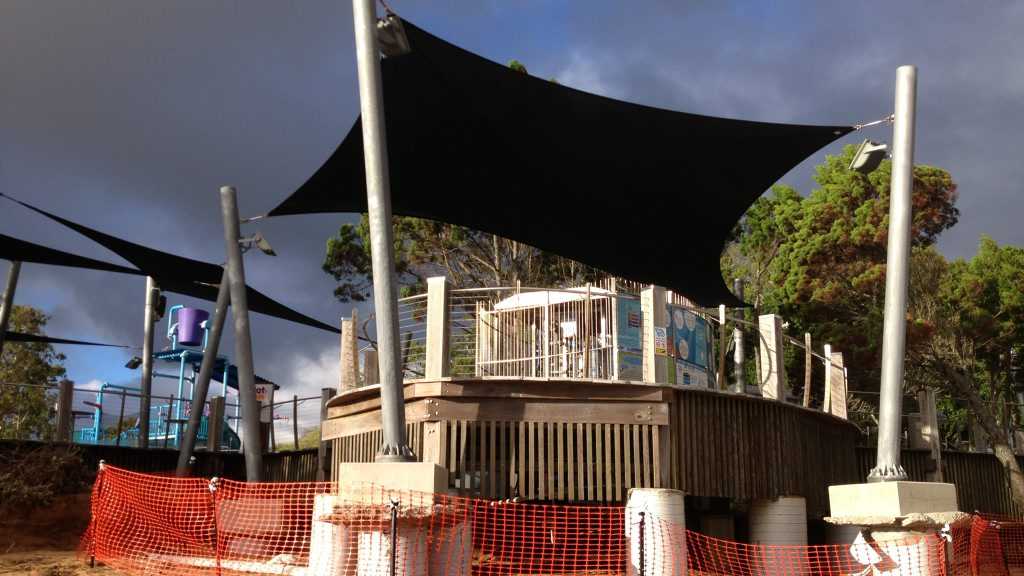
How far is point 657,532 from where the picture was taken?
37.0 ft

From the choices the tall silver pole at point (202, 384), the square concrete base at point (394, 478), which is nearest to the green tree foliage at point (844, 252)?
the tall silver pole at point (202, 384)

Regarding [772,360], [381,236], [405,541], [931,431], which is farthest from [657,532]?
[931,431]

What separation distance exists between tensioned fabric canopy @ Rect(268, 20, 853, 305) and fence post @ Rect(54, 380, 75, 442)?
18.0 ft

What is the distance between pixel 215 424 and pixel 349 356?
19.0 ft

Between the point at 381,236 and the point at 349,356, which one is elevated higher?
the point at 381,236

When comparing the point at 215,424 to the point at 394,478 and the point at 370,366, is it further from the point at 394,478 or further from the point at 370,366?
the point at 394,478

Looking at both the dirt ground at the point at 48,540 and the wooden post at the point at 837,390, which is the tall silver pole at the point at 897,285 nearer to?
the wooden post at the point at 837,390

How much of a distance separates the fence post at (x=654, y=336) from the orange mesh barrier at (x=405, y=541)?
1.82 meters

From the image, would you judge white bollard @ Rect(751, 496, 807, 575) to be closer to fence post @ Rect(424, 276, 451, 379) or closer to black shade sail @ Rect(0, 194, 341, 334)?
fence post @ Rect(424, 276, 451, 379)

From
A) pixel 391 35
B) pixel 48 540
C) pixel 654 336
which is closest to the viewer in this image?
pixel 391 35

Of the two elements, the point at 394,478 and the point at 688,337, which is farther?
the point at 688,337

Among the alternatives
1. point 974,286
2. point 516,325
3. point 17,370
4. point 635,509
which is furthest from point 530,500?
point 17,370

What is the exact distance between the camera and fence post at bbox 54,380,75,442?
17.4 meters

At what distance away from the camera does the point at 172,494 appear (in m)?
13.6
